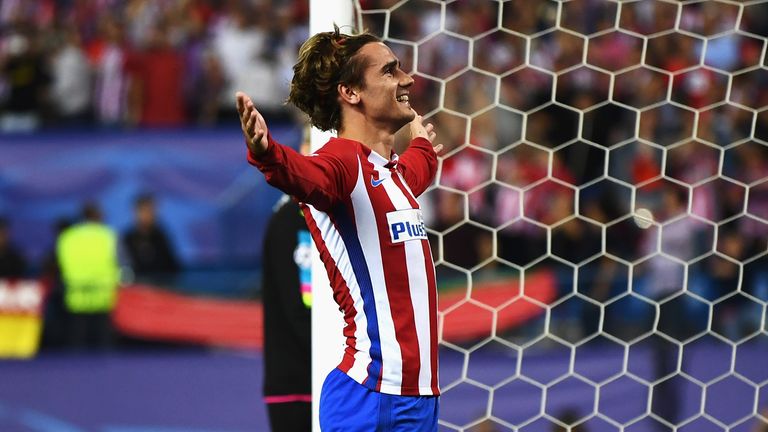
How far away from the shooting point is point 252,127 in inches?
102

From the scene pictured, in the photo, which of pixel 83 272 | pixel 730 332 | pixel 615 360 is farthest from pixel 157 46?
pixel 730 332

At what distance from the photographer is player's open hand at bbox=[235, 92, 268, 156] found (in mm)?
2592

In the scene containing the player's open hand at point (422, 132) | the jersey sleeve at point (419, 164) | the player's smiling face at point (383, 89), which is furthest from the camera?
the player's open hand at point (422, 132)

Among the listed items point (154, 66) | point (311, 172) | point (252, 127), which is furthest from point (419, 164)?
point (154, 66)

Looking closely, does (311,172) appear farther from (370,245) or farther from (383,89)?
(383,89)

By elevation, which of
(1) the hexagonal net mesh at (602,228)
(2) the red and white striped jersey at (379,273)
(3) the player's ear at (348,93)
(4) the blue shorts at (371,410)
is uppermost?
(3) the player's ear at (348,93)

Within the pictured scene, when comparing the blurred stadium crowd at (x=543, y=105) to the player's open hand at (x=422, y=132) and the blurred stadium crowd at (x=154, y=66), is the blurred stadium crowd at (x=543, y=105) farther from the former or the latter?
the player's open hand at (x=422, y=132)

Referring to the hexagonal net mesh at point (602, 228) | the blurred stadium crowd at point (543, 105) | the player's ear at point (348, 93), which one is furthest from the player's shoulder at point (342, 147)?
the hexagonal net mesh at point (602, 228)

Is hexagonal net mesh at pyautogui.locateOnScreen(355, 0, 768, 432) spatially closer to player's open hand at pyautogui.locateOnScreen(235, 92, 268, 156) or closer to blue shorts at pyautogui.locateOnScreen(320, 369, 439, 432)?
blue shorts at pyautogui.locateOnScreen(320, 369, 439, 432)

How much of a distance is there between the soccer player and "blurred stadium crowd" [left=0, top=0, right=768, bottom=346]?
1794mm

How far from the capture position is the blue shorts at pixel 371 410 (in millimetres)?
2988

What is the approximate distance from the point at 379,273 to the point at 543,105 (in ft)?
8.27

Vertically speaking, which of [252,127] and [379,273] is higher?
[252,127]

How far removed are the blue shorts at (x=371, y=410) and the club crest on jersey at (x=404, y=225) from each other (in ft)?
1.27
